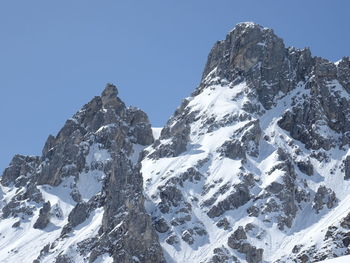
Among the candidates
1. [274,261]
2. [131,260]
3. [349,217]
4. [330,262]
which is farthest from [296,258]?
[330,262]

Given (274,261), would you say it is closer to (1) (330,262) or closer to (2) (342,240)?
(2) (342,240)

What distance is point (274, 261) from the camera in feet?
639

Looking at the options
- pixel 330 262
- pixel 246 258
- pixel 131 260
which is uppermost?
pixel 131 260

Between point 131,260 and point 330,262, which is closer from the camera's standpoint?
point 330,262

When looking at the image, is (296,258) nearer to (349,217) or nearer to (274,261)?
(274,261)

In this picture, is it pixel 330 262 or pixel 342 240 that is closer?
pixel 330 262

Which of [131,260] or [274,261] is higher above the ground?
[131,260]

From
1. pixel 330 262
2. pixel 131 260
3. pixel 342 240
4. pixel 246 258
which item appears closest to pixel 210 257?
pixel 246 258

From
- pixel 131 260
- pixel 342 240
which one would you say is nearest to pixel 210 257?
pixel 131 260

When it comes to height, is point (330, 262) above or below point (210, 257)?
below

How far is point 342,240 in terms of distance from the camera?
622ft

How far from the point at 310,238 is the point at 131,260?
50.9 meters

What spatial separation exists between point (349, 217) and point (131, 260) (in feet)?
204

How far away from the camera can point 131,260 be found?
655 ft
